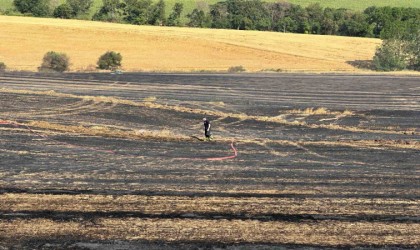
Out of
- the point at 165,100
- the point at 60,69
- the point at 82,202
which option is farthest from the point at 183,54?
the point at 82,202

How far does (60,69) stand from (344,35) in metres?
69.3

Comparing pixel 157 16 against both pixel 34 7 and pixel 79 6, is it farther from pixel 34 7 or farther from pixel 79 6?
pixel 34 7

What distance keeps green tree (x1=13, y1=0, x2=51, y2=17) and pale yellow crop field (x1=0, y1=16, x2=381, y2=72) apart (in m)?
14.6

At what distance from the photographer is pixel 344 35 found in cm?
12212

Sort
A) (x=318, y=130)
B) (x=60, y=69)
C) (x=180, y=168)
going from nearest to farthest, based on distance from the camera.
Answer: (x=180, y=168) < (x=318, y=130) < (x=60, y=69)

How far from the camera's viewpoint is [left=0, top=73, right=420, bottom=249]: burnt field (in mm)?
14297

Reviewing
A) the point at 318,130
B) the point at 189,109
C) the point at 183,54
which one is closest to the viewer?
the point at 318,130

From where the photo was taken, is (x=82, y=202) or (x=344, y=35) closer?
(x=82, y=202)

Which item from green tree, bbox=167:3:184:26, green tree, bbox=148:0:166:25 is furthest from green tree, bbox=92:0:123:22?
green tree, bbox=167:3:184:26

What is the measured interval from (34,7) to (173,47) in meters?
44.3

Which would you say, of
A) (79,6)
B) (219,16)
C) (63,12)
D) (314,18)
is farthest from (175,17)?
(314,18)

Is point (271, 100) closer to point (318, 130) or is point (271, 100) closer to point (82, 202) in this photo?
point (318, 130)

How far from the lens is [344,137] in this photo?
30.5 metres

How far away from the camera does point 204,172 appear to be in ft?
69.1
